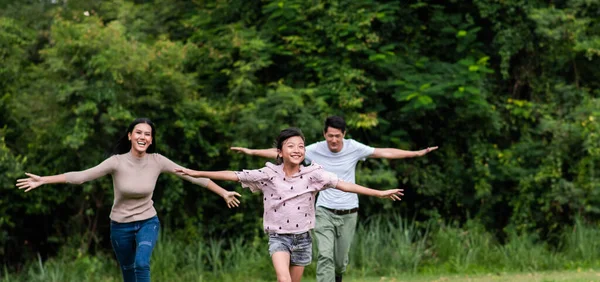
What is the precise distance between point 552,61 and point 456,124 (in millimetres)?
2273

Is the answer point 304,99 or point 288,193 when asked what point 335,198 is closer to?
point 288,193

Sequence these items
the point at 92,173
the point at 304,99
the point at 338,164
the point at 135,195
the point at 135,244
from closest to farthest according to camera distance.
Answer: the point at 92,173, the point at 135,195, the point at 135,244, the point at 338,164, the point at 304,99

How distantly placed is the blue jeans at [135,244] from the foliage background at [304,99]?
6010mm

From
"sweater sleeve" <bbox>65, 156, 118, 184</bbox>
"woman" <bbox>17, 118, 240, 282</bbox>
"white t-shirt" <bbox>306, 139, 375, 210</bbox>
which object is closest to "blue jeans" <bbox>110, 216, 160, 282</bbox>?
"woman" <bbox>17, 118, 240, 282</bbox>

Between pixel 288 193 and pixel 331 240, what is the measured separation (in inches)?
83.0

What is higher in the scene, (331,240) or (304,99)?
(304,99)

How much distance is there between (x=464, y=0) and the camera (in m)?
17.8

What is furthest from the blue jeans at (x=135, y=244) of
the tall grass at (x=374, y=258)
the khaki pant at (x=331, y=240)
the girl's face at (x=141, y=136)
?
the tall grass at (x=374, y=258)

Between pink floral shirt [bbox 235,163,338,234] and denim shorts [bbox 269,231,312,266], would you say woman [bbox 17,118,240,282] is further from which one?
denim shorts [bbox 269,231,312,266]

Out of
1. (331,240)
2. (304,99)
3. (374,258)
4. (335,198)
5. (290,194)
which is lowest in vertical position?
(374,258)

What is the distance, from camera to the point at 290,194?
740 cm

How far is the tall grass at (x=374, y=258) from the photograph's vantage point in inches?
556

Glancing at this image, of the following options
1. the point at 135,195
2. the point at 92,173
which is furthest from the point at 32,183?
the point at 135,195

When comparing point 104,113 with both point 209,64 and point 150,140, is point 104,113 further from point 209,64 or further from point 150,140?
point 150,140
